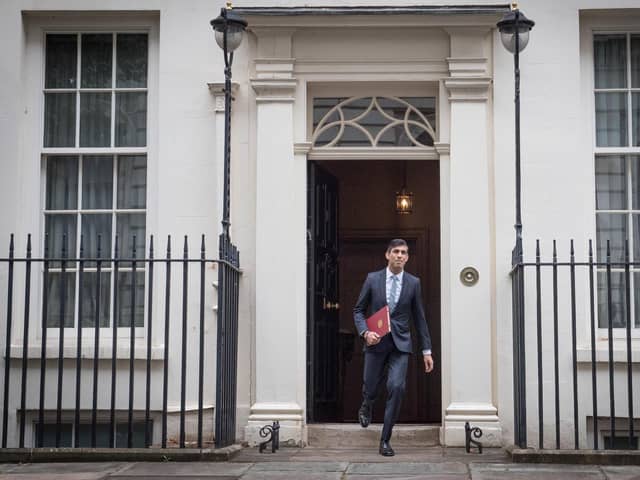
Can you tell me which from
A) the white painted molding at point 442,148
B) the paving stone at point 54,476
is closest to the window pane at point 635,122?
the white painted molding at point 442,148

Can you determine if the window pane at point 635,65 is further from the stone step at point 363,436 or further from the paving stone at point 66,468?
the paving stone at point 66,468

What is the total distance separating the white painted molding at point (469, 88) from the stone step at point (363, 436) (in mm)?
2918

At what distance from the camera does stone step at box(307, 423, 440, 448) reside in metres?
10.8

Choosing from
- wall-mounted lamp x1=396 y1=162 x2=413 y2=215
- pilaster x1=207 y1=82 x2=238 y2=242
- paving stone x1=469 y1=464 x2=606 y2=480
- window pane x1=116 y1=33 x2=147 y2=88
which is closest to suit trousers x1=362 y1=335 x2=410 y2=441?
paving stone x1=469 y1=464 x2=606 y2=480

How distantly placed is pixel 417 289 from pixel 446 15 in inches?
96.7

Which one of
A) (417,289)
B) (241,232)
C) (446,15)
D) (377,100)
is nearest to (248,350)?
(241,232)

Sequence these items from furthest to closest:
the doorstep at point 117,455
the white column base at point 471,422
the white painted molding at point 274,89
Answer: the white painted molding at point 274,89
the white column base at point 471,422
the doorstep at point 117,455

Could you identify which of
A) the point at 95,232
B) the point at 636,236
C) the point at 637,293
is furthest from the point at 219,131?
the point at 637,293

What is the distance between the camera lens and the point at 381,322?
32.7 ft

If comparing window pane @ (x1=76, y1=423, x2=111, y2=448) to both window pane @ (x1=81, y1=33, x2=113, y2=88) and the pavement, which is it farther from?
window pane @ (x1=81, y1=33, x2=113, y2=88)

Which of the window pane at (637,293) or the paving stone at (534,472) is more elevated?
the window pane at (637,293)

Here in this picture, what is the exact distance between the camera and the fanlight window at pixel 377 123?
11250mm

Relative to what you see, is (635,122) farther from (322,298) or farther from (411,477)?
(411,477)

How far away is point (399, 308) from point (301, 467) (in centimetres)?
164
